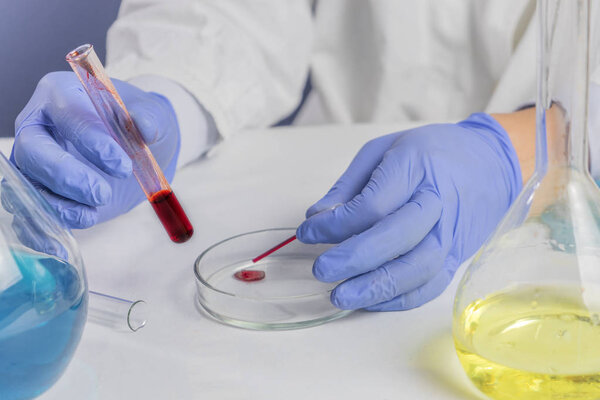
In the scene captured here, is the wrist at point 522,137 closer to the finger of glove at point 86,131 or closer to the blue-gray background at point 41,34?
the finger of glove at point 86,131

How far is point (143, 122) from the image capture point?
3.08 ft

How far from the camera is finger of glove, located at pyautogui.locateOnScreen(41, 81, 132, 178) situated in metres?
0.87

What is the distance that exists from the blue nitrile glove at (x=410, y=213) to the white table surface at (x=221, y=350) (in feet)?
0.14

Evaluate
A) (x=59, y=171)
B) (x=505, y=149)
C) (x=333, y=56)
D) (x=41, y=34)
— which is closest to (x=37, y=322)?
(x=59, y=171)

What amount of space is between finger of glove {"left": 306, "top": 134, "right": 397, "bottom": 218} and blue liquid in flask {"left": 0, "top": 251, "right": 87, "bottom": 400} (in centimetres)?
36

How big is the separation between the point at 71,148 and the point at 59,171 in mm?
192

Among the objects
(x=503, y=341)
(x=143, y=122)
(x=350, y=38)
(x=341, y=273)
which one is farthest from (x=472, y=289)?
(x=350, y=38)

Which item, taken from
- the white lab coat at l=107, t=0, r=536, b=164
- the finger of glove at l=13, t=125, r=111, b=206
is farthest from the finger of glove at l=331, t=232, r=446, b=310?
the white lab coat at l=107, t=0, r=536, b=164

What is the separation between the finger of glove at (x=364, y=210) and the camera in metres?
0.85

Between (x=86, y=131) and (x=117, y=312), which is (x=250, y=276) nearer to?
(x=117, y=312)

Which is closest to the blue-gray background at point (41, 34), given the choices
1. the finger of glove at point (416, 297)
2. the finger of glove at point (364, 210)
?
the finger of glove at point (364, 210)

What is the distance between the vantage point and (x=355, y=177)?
3.17 ft

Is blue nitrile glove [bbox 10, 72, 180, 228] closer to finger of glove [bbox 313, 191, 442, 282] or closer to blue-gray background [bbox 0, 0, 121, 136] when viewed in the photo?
finger of glove [bbox 313, 191, 442, 282]

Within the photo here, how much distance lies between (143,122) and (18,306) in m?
0.40
